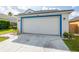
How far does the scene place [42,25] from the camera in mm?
16406

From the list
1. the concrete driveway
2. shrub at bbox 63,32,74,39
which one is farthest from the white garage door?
the concrete driveway

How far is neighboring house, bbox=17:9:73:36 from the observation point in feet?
47.7

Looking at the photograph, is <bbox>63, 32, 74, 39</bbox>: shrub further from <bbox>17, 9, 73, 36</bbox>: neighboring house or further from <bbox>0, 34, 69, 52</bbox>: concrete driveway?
<bbox>0, 34, 69, 52</bbox>: concrete driveway

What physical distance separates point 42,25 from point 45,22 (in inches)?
25.1

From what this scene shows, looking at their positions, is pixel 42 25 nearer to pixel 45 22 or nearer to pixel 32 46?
pixel 45 22

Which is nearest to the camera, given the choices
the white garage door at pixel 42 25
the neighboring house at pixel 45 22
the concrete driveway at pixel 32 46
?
the concrete driveway at pixel 32 46

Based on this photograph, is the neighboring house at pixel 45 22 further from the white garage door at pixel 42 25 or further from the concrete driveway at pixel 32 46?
the concrete driveway at pixel 32 46

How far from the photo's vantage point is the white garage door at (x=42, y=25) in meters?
15.1

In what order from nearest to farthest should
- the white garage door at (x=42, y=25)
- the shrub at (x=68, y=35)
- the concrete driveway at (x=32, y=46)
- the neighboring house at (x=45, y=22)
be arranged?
the concrete driveway at (x=32, y=46) → the shrub at (x=68, y=35) → the neighboring house at (x=45, y=22) → the white garage door at (x=42, y=25)

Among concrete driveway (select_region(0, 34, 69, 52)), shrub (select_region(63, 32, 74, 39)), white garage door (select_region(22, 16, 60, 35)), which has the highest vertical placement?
white garage door (select_region(22, 16, 60, 35))

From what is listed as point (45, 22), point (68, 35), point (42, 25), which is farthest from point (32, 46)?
point (42, 25)

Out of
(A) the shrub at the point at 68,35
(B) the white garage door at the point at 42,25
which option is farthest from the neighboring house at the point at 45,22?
(A) the shrub at the point at 68,35

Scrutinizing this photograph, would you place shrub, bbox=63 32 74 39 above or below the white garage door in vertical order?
below
